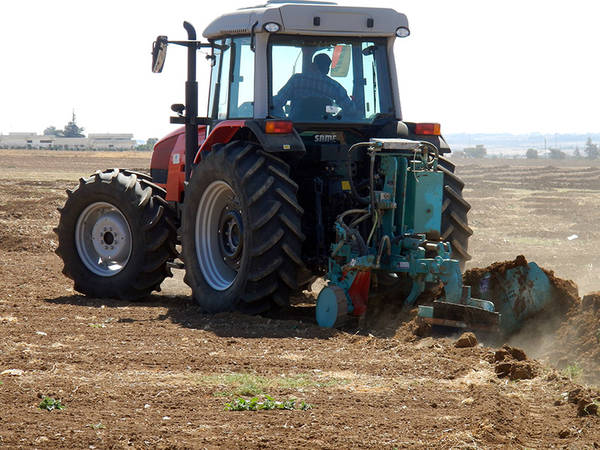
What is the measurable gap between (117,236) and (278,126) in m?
3.23

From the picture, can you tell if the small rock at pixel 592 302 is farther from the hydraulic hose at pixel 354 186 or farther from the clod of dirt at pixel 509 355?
the hydraulic hose at pixel 354 186

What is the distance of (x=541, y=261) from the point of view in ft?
48.8

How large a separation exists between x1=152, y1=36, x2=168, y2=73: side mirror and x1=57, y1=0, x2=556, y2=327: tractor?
0.07 ft

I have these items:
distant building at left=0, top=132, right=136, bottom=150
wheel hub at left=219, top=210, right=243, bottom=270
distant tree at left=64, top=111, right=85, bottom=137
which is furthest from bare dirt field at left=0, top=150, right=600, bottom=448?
distant tree at left=64, top=111, right=85, bottom=137

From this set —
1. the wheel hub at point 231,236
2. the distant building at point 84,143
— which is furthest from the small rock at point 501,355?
the distant building at point 84,143

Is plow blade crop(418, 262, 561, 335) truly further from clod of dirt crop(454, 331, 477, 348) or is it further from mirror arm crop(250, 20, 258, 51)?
mirror arm crop(250, 20, 258, 51)

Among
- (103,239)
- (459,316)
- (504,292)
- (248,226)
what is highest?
(248,226)

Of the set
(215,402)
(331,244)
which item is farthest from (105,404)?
(331,244)

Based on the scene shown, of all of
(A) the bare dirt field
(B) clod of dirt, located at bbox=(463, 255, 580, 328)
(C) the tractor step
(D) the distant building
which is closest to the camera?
(A) the bare dirt field

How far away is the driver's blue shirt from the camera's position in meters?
9.57

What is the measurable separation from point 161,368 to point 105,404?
1.13 meters

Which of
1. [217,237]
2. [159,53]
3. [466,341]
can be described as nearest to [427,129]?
[217,237]

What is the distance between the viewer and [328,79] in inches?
384

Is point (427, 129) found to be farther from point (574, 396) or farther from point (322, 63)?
point (574, 396)
